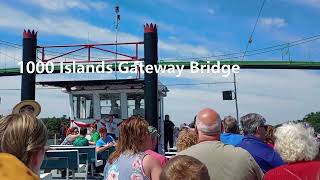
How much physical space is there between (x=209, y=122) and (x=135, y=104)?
35.6 feet

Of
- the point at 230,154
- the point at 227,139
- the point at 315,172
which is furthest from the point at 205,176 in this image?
the point at 227,139

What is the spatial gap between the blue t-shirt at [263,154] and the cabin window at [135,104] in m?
10.1

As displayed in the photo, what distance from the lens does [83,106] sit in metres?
14.8

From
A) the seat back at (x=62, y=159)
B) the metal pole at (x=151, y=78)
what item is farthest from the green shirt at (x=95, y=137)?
the seat back at (x=62, y=159)

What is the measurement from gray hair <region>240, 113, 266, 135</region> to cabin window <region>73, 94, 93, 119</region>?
1024 centimetres

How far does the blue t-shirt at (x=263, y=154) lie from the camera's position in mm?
4230

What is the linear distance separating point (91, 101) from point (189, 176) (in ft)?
42.1

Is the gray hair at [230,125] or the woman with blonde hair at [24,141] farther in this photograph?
the gray hair at [230,125]

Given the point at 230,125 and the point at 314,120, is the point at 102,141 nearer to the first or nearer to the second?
the point at 230,125

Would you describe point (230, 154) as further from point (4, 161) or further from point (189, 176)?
point (4, 161)

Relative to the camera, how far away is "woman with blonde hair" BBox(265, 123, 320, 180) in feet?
10.1

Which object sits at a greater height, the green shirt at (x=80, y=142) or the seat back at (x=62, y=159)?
the green shirt at (x=80, y=142)

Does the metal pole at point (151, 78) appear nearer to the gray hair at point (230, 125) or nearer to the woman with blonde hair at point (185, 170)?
the gray hair at point (230, 125)

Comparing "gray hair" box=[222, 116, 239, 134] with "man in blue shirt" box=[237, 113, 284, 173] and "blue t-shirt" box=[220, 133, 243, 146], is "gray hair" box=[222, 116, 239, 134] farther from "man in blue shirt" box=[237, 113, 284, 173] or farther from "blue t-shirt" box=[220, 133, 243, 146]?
"man in blue shirt" box=[237, 113, 284, 173]
